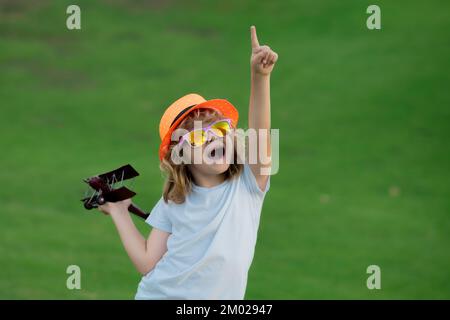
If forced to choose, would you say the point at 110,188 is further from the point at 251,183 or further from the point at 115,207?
the point at 251,183

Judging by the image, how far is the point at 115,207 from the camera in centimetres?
337

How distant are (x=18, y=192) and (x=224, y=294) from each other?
629cm

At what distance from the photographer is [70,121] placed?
11.1 m

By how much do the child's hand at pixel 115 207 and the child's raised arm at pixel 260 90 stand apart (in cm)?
53

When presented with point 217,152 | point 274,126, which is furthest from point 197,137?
point 274,126

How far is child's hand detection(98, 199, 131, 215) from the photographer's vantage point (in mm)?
3361

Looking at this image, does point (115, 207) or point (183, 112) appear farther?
point (115, 207)

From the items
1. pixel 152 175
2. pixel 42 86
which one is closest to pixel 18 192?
pixel 152 175

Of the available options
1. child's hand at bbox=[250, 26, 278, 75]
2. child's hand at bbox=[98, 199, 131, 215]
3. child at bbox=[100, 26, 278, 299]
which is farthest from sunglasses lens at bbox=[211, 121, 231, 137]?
child's hand at bbox=[98, 199, 131, 215]

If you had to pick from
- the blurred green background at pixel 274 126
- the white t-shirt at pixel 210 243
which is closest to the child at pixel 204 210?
the white t-shirt at pixel 210 243

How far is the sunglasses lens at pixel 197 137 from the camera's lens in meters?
3.17

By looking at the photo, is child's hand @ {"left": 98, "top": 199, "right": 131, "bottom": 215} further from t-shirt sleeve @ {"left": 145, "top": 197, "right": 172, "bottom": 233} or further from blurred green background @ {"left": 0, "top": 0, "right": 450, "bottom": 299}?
blurred green background @ {"left": 0, "top": 0, "right": 450, "bottom": 299}

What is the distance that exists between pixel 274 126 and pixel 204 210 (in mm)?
7642
